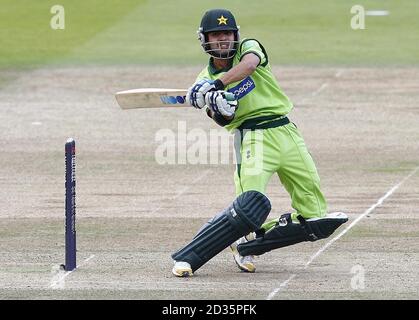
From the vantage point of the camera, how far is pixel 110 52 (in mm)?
26344

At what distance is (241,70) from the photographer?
10023 mm

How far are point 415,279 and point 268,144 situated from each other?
1.54 meters

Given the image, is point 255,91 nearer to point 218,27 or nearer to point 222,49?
point 222,49

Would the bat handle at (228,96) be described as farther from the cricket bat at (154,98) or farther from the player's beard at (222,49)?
the cricket bat at (154,98)

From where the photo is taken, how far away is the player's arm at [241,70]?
32.9ft

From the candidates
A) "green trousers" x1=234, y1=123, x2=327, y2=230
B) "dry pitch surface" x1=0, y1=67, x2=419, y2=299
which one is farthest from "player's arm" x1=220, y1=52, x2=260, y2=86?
"dry pitch surface" x1=0, y1=67, x2=419, y2=299

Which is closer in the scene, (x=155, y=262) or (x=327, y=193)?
(x=155, y=262)

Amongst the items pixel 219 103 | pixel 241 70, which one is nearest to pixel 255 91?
pixel 241 70

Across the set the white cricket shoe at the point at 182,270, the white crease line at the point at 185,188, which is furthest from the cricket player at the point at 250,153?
the white crease line at the point at 185,188

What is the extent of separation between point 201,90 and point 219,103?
0.21 metres
